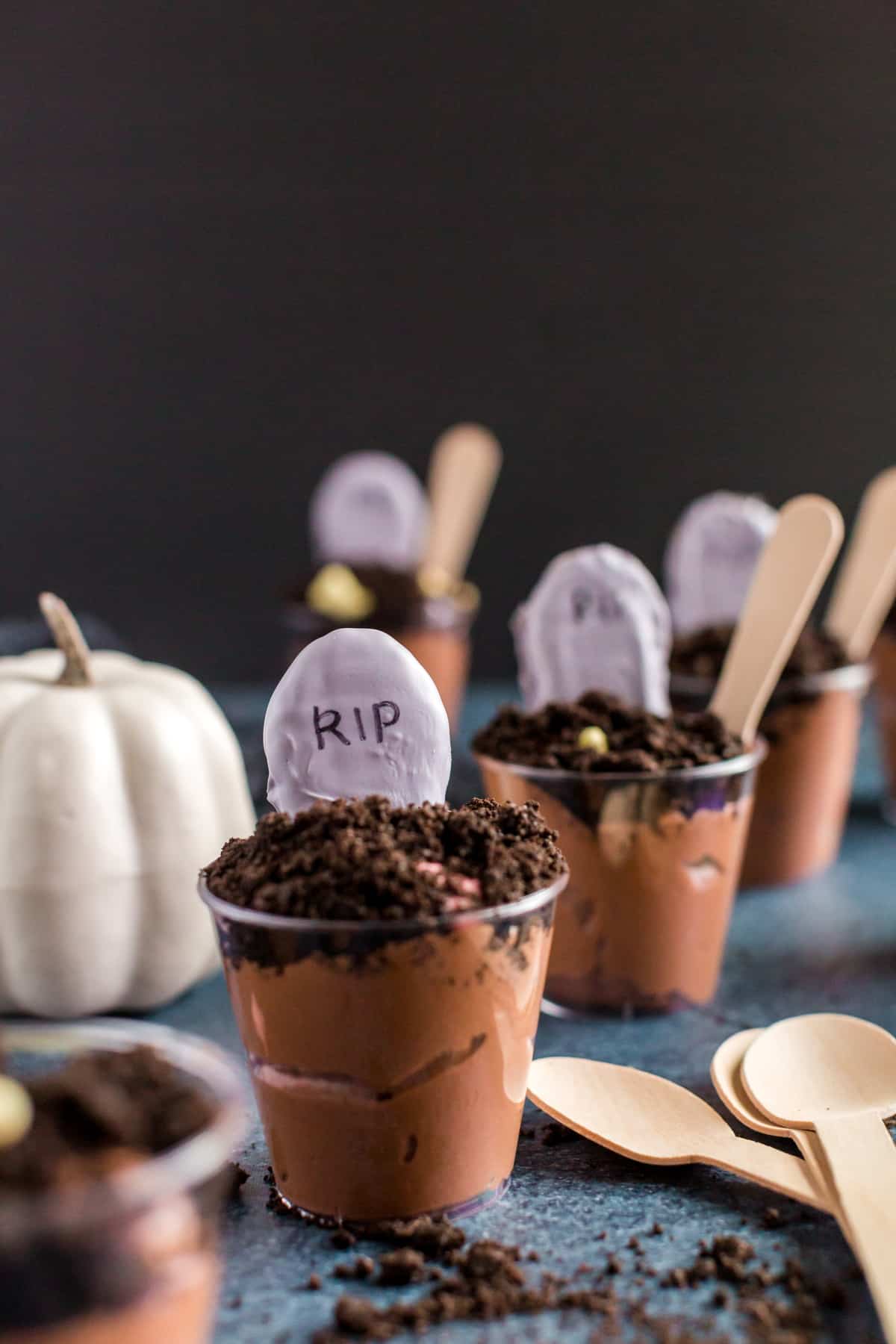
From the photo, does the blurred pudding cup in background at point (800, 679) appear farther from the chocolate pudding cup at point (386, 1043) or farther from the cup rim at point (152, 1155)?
the cup rim at point (152, 1155)

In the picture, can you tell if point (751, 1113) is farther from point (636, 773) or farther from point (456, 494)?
point (456, 494)

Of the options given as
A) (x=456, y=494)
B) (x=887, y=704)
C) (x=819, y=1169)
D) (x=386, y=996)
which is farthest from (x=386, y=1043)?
(x=456, y=494)

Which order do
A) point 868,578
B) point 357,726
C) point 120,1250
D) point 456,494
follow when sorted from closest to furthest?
point 120,1250 → point 357,726 → point 868,578 → point 456,494

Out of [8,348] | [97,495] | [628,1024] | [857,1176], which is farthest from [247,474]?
[857,1176]

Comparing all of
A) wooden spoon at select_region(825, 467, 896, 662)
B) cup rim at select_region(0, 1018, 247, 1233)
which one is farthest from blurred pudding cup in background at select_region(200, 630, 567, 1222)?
wooden spoon at select_region(825, 467, 896, 662)

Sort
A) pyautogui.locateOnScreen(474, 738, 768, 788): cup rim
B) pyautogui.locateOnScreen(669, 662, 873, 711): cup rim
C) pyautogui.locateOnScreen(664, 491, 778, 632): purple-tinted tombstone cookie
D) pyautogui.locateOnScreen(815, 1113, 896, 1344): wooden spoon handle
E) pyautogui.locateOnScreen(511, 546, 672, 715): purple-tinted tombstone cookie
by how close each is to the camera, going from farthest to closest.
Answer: pyautogui.locateOnScreen(664, 491, 778, 632): purple-tinted tombstone cookie
pyautogui.locateOnScreen(669, 662, 873, 711): cup rim
pyautogui.locateOnScreen(511, 546, 672, 715): purple-tinted tombstone cookie
pyautogui.locateOnScreen(474, 738, 768, 788): cup rim
pyautogui.locateOnScreen(815, 1113, 896, 1344): wooden spoon handle

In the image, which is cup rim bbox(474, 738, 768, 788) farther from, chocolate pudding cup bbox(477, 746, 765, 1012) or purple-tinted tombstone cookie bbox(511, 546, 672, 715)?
purple-tinted tombstone cookie bbox(511, 546, 672, 715)

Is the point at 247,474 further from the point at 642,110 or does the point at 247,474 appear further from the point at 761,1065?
the point at 761,1065
